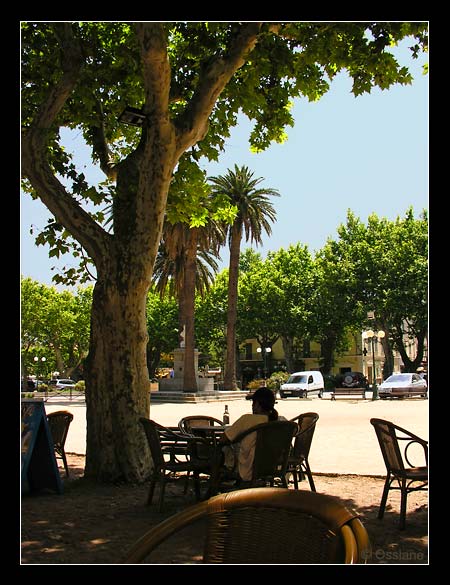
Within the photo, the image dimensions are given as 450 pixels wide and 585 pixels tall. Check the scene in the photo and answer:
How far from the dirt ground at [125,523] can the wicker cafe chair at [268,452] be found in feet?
2.28

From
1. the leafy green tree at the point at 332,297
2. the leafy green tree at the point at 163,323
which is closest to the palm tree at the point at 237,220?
the leafy green tree at the point at 332,297

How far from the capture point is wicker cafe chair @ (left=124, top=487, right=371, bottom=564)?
7.16 feet

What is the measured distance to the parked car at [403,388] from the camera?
117 feet

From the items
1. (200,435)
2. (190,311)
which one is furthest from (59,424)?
(190,311)

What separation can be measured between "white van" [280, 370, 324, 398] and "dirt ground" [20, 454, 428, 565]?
33.3 metres

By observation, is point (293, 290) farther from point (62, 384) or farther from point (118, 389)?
point (118, 389)

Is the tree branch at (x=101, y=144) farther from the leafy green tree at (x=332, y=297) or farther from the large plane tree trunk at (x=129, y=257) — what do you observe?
the leafy green tree at (x=332, y=297)

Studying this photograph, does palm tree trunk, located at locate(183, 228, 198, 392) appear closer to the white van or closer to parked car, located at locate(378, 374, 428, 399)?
the white van

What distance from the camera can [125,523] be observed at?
6.59 meters

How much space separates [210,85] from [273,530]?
24.4 ft

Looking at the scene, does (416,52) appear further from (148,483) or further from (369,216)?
(369,216)

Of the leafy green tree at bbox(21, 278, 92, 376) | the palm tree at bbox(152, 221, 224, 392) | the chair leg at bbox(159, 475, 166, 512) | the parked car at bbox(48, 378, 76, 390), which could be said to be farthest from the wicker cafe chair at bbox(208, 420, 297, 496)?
the leafy green tree at bbox(21, 278, 92, 376)
